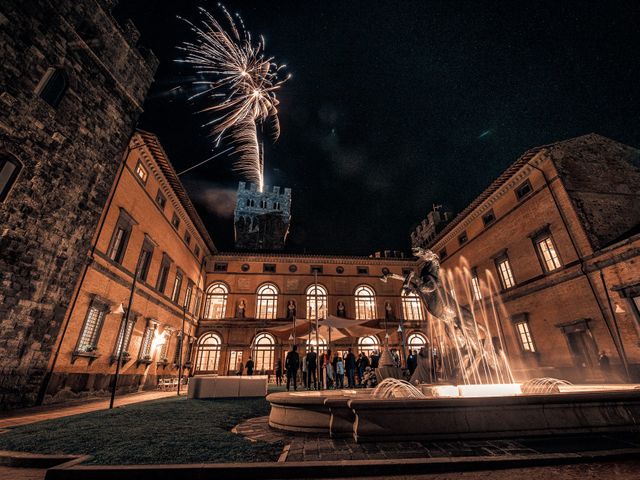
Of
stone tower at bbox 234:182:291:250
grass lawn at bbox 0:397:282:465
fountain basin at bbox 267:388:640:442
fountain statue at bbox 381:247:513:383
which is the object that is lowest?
grass lawn at bbox 0:397:282:465

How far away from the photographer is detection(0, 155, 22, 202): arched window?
8.63m

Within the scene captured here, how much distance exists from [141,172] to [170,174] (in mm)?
2347

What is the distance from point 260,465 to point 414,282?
533 centimetres

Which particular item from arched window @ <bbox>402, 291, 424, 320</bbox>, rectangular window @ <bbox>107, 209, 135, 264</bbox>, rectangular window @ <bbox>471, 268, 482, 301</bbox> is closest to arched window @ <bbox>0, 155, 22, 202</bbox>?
rectangular window @ <bbox>107, 209, 135, 264</bbox>

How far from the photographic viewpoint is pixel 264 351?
25469mm

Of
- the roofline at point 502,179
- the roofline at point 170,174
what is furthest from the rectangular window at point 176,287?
the roofline at point 502,179

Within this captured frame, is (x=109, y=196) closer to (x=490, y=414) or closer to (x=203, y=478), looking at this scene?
(x=203, y=478)

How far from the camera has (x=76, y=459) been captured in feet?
10.7

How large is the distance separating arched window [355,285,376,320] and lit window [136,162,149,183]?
20.6 metres

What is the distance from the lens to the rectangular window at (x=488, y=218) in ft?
68.0

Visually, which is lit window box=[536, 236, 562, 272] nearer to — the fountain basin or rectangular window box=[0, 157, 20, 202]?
the fountain basin

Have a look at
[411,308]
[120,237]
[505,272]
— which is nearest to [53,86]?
[120,237]

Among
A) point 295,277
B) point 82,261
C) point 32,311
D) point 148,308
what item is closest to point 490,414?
point 32,311

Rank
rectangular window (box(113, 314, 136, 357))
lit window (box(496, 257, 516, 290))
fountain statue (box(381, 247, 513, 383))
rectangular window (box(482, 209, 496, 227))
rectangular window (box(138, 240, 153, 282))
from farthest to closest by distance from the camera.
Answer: rectangular window (box(482, 209, 496, 227)) → lit window (box(496, 257, 516, 290)) → rectangular window (box(138, 240, 153, 282)) → rectangular window (box(113, 314, 136, 357)) → fountain statue (box(381, 247, 513, 383))
